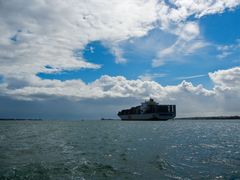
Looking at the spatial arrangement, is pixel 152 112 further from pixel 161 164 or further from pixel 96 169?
pixel 96 169

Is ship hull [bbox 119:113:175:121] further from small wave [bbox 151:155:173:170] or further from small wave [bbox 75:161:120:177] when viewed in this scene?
small wave [bbox 75:161:120:177]

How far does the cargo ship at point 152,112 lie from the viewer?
6363 inches

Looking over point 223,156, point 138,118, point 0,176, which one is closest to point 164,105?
point 138,118

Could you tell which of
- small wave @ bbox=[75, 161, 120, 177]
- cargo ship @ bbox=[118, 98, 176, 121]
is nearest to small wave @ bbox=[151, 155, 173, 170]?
small wave @ bbox=[75, 161, 120, 177]

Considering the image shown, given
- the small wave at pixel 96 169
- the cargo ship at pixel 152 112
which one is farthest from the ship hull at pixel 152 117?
the small wave at pixel 96 169

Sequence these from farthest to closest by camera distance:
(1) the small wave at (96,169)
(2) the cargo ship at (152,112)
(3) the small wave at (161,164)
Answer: (2) the cargo ship at (152,112), (3) the small wave at (161,164), (1) the small wave at (96,169)

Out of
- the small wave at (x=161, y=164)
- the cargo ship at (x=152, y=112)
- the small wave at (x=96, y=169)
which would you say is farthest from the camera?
the cargo ship at (x=152, y=112)

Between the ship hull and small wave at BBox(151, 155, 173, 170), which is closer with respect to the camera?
small wave at BBox(151, 155, 173, 170)

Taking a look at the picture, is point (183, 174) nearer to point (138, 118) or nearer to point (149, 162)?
point (149, 162)

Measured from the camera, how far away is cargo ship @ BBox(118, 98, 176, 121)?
16162 cm

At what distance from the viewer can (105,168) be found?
17484 mm

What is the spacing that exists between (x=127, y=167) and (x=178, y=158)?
226 inches

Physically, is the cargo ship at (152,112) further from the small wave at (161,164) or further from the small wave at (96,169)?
the small wave at (96,169)

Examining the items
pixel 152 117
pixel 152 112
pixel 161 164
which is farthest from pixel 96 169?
pixel 152 112
